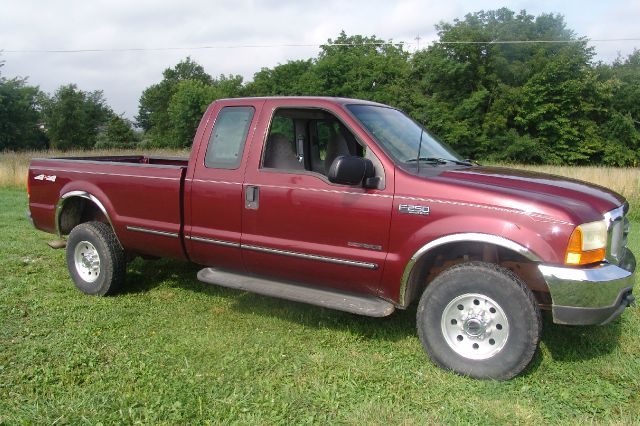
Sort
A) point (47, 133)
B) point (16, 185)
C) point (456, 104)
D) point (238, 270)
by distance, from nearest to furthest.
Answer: point (238, 270) < point (16, 185) < point (456, 104) < point (47, 133)

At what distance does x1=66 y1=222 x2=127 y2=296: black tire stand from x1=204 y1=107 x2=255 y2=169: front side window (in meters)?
1.51

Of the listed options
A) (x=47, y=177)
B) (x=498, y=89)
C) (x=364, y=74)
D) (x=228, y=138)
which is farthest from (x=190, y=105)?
(x=228, y=138)

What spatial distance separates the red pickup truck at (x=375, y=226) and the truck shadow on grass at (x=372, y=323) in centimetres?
43

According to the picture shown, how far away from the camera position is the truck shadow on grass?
4246mm

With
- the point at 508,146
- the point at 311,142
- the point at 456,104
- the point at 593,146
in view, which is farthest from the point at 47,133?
the point at 311,142

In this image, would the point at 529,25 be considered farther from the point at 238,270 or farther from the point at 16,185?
the point at 238,270

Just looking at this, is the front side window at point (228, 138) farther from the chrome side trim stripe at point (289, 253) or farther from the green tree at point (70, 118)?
the green tree at point (70, 118)

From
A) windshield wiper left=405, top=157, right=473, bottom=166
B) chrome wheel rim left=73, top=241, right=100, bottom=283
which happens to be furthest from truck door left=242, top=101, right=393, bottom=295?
chrome wheel rim left=73, top=241, right=100, bottom=283

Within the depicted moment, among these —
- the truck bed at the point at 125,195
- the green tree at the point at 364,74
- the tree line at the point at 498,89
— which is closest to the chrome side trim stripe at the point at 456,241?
the truck bed at the point at 125,195

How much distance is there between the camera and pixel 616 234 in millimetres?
3822

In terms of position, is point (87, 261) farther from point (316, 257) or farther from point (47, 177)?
point (316, 257)

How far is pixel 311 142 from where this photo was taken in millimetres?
5074

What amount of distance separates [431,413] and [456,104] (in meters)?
42.9

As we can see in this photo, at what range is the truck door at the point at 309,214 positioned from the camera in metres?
4.04
